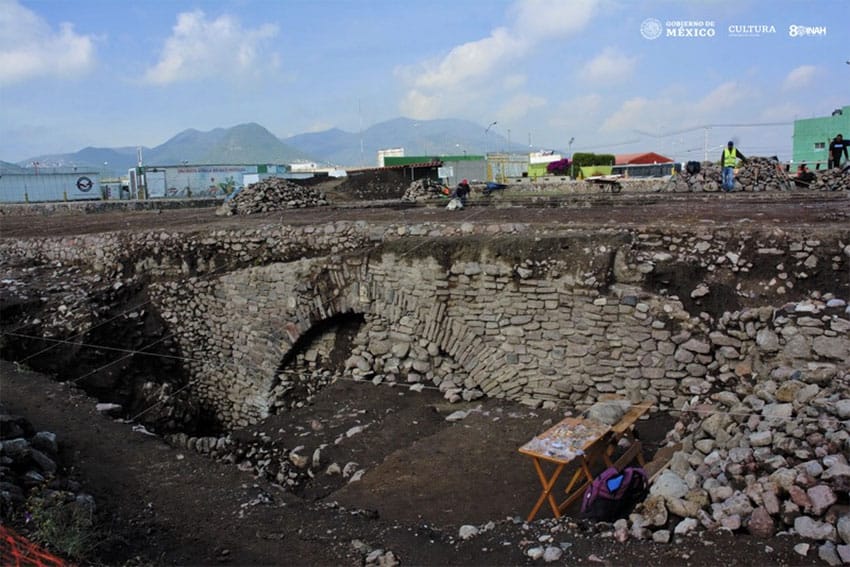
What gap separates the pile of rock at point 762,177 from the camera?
16702 millimetres

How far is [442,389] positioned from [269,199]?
12.1 m

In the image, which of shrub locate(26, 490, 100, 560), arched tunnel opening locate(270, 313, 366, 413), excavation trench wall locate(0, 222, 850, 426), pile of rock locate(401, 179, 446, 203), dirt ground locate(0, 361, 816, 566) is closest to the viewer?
shrub locate(26, 490, 100, 560)

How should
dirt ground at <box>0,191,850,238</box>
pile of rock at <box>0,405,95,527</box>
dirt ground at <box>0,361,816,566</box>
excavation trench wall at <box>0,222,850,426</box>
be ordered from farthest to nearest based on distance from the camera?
dirt ground at <box>0,191,850,238</box> < excavation trench wall at <box>0,222,850,426</box> < pile of rock at <box>0,405,95,527</box> < dirt ground at <box>0,361,816,566</box>

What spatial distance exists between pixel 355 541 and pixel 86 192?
137 ft

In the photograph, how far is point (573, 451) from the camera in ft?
17.6

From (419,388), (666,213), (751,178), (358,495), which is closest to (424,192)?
(751,178)

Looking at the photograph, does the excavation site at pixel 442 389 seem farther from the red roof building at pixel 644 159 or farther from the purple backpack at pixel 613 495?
the red roof building at pixel 644 159

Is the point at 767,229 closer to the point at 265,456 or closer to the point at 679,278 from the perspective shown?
the point at 679,278

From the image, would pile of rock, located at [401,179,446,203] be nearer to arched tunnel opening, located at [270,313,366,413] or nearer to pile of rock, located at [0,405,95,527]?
arched tunnel opening, located at [270,313,366,413]

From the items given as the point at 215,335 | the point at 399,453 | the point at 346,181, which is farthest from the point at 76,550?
the point at 346,181

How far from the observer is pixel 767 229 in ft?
24.7

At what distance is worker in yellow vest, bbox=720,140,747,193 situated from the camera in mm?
15633

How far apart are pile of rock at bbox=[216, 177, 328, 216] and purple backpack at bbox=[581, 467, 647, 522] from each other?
589 inches

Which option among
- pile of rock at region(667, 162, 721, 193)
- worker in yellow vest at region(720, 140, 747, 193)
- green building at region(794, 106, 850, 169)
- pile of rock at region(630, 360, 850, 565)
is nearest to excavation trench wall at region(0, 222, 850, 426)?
pile of rock at region(630, 360, 850, 565)
